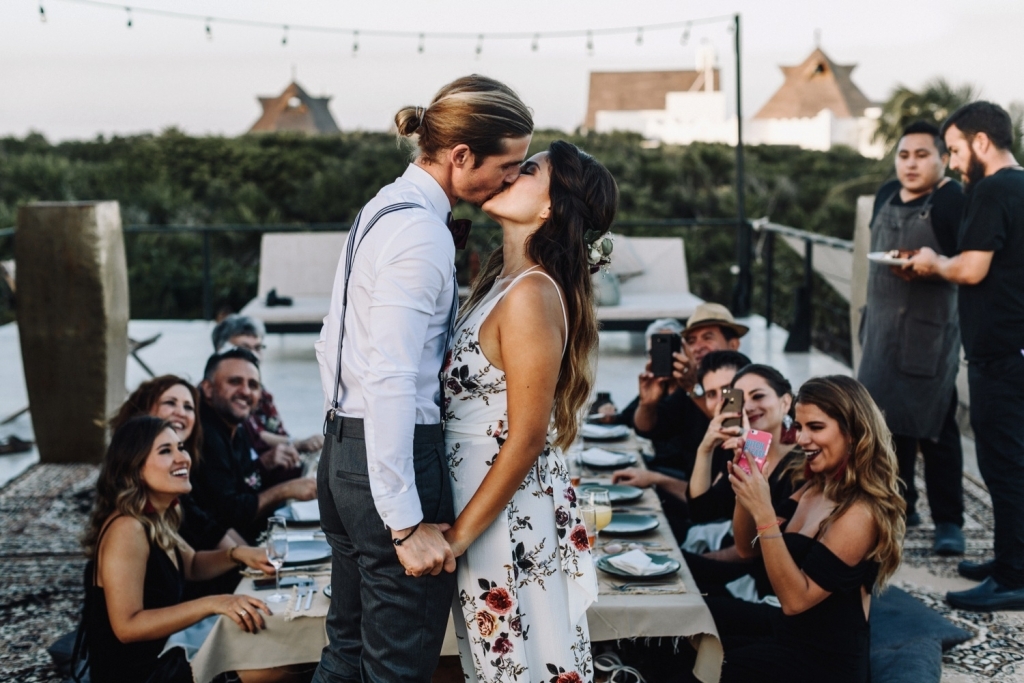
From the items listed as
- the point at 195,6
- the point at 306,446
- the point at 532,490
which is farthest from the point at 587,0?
the point at 532,490

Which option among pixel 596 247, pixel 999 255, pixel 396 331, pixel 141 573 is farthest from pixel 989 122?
Answer: pixel 141 573

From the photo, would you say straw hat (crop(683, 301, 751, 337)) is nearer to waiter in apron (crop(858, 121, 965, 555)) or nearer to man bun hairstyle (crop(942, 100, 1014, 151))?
waiter in apron (crop(858, 121, 965, 555))

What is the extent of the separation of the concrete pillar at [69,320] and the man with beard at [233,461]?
2.06 metres

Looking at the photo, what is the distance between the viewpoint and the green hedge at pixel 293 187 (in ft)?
Answer: 53.8

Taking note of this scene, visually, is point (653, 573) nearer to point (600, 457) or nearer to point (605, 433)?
point (600, 457)

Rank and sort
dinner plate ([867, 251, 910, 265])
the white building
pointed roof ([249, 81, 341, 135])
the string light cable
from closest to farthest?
dinner plate ([867, 251, 910, 265]), the string light cable, pointed roof ([249, 81, 341, 135]), the white building

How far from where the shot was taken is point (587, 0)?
12.3m

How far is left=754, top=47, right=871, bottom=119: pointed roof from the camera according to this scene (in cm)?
4084

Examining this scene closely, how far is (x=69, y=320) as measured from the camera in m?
5.20

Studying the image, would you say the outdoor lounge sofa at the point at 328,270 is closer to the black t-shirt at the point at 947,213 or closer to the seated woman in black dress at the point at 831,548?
the black t-shirt at the point at 947,213

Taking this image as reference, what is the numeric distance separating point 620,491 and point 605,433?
83cm

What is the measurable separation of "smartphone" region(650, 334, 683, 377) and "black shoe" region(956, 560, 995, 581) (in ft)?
4.03

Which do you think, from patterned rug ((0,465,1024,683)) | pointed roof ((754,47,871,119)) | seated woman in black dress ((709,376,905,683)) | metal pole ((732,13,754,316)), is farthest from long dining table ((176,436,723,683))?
pointed roof ((754,47,871,119))

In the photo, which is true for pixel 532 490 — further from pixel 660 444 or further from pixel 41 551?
pixel 41 551
